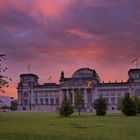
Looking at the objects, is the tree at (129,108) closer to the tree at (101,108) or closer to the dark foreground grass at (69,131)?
the tree at (101,108)

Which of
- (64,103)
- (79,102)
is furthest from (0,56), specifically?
(79,102)

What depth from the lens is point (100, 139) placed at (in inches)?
1094

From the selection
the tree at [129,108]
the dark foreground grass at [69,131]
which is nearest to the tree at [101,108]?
the tree at [129,108]

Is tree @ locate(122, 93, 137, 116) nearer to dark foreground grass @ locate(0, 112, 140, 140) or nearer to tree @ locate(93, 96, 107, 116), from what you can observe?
tree @ locate(93, 96, 107, 116)

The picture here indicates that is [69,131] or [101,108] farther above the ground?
[101,108]

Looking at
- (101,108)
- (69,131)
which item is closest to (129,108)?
(101,108)

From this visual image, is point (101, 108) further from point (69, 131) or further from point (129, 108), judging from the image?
point (69, 131)

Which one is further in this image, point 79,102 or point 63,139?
point 79,102

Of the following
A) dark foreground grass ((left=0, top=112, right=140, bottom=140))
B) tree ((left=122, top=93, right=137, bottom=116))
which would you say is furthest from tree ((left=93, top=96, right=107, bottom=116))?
dark foreground grass ((left=0, top=112, right=140, bottom=140))

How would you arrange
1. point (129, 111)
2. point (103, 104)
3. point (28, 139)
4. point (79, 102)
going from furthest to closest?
point (79, 102) < point (103, 104) < point (129, 111) < point (28, 139)

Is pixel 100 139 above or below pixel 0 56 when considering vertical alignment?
below

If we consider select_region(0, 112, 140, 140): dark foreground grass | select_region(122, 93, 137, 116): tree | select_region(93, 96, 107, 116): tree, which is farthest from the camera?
select_region(93, 96, 107, 116): tree

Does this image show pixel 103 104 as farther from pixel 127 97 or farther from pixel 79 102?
pixel 79 102

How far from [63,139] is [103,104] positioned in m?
69.4
